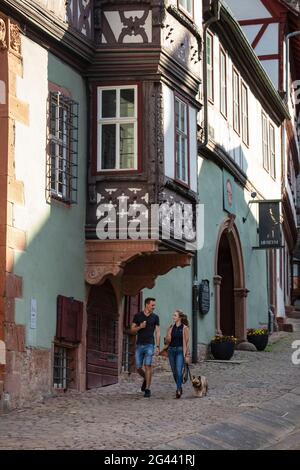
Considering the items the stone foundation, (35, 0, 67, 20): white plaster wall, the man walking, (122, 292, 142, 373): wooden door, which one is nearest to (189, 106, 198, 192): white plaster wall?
(122, 292, 142, 373): wooden door

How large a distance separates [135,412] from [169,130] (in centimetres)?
539

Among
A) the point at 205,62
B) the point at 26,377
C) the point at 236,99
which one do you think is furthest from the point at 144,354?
the point at 236,99

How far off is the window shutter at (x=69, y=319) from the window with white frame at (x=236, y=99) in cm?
1261

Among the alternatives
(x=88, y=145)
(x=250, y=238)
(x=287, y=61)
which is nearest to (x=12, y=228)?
(x=88, y=145)

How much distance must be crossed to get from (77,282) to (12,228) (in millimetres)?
2567

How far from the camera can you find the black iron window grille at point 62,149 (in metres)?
17.7

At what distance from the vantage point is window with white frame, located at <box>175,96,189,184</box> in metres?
19.9

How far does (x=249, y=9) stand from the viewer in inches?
1494

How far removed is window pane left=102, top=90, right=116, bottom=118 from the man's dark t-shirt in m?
3.43

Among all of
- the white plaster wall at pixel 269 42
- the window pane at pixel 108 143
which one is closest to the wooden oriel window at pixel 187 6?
the window pane at pixel 108 143

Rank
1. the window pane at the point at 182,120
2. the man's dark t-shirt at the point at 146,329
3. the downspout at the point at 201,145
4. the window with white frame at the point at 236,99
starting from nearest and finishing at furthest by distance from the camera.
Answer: the man's dark t-shirt at the point at 146,329
the window pane at the point at 182,120
the downspout at the point at 201,145
the window with white frame at the point at 236,99

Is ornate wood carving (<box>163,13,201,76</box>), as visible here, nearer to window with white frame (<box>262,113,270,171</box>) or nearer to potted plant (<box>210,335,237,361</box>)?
potted plant (<box>210,335,237,361</box>)

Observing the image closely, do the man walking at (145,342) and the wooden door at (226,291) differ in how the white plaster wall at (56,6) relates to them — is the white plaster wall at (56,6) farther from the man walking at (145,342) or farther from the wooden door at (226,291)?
the wooden door at (226,291)

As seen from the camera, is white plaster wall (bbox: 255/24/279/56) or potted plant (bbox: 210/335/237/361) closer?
potted plant (bbox: 210/335/237/361)
